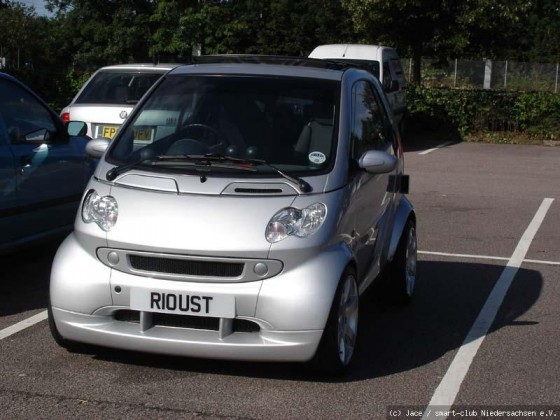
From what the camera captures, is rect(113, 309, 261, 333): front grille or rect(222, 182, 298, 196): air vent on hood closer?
rect(113, 309, 261, 333): front grille

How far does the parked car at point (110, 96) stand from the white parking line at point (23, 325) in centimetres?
492

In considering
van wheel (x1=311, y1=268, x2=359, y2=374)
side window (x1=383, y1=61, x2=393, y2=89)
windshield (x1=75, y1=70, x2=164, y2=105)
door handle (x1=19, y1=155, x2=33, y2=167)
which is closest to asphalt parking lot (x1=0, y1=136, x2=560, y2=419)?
van wheel (x1=311, y1=268, x2=359, y2=374)

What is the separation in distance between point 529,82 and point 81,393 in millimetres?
42240

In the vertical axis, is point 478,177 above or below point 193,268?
below

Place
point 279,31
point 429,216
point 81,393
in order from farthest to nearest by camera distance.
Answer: point 279,31 → point 429,216 → point 81,393

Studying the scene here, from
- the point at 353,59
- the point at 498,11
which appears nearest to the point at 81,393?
the point at 353,59

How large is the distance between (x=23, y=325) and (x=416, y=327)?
2657 mm

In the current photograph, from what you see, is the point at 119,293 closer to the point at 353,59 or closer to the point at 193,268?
the point at 193,268

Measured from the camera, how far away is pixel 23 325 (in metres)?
6.20

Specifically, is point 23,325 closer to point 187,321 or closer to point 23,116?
point 187,321

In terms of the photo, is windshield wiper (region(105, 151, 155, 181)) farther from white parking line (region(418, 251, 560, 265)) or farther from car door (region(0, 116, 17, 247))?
white parking line (region(418, 251, 560, 265))

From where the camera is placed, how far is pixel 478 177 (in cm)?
1562

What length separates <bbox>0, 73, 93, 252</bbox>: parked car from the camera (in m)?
7.10

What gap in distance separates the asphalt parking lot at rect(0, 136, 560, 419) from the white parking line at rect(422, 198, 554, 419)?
0.03ft
